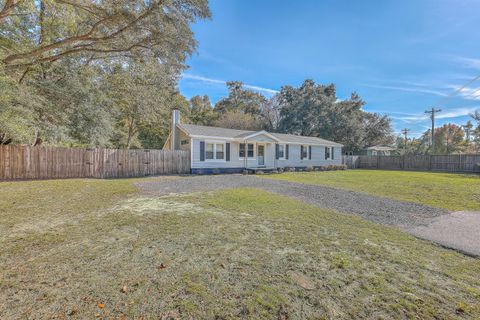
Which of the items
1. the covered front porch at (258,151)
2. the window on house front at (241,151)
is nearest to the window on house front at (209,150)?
the covered front porch at (258,151)

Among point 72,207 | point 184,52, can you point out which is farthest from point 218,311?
point 184,52

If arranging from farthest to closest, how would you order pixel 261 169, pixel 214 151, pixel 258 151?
pixel 258 151
pixel 261 169
pixel 214 151

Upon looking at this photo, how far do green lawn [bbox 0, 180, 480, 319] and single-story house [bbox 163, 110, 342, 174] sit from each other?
34.0 feet

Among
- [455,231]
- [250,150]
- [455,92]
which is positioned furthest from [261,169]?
[455,92]

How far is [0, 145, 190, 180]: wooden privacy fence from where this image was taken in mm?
10117

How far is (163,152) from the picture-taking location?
14.3 m

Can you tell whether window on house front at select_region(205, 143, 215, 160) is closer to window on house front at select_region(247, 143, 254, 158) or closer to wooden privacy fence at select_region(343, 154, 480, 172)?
window on house front at select_region(247, 143, 254, 158)

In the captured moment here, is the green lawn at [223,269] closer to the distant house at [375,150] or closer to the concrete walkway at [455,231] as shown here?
the concrete walkway at [455,231]

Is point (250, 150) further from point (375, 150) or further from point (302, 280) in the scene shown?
point (375, 150)

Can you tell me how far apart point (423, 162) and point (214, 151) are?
2268cm

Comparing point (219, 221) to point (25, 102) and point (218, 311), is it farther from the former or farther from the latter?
point (25, 102)

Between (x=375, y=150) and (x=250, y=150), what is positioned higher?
(x=375, y=150)

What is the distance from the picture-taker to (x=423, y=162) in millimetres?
22953

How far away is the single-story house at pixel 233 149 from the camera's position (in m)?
15.2
